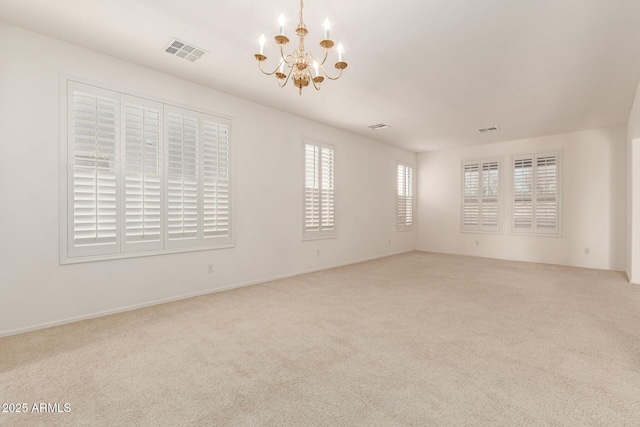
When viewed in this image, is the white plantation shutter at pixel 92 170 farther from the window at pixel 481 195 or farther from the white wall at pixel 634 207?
the window at pixel 481 195

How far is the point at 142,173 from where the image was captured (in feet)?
12.0

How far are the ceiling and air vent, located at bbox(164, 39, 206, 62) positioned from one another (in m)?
0.08

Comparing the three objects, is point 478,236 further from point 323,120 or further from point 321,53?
point 321,53

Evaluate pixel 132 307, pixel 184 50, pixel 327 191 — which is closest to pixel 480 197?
pixel 327 191

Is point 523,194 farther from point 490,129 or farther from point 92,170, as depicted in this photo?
point 92,170

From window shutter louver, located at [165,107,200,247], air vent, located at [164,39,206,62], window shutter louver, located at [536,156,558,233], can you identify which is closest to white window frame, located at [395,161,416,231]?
window shutter louver, located at [536,156,558,233]

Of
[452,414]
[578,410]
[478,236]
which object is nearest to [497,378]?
[578,410]

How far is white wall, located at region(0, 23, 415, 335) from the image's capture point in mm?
2900

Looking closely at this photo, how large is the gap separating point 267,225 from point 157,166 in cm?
184

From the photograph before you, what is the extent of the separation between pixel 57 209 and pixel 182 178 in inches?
51.6

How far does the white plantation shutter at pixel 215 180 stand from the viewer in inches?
167

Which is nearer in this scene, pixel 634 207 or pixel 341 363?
pixel 341 363

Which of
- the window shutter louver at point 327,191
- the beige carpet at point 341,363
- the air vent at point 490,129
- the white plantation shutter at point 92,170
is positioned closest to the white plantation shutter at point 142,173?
the white plantation shutter at point 92,170

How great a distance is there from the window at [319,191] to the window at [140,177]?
165 cm
